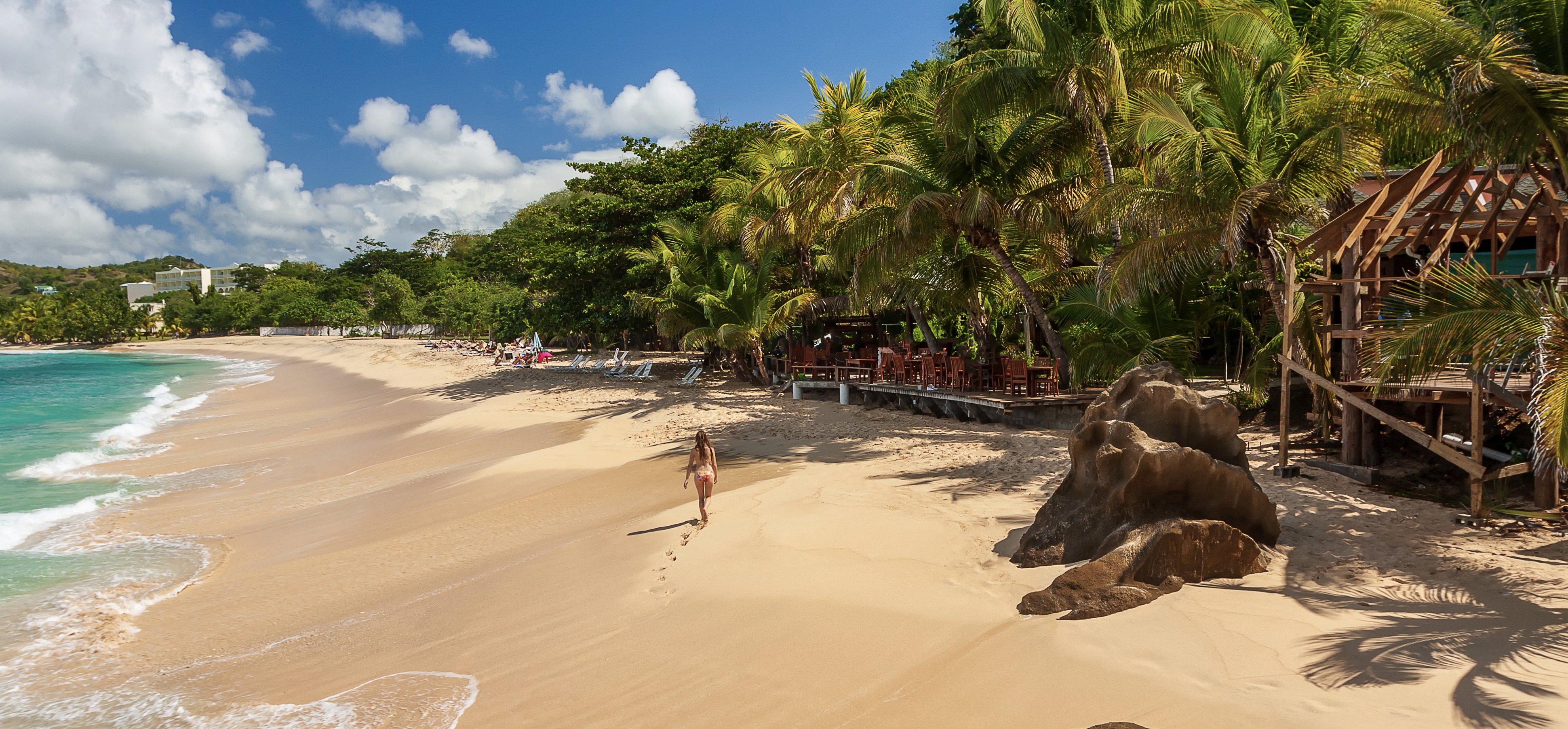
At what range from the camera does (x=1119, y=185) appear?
10789 mm

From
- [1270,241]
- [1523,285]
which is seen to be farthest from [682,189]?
[1523,285]

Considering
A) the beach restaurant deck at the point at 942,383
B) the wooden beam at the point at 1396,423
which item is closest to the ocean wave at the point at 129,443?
the beach restaurant deck at the point at 942,383

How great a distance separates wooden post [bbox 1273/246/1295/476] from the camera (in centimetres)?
852

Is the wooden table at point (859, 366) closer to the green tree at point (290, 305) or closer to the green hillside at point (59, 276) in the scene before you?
the green tree at point (290, 305)

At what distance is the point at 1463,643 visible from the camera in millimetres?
4156

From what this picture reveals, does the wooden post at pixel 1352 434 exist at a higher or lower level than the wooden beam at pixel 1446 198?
lower

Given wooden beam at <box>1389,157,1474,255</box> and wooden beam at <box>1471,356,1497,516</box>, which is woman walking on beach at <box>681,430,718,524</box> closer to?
wooden beam at <box>1471,356,1497,516</box>

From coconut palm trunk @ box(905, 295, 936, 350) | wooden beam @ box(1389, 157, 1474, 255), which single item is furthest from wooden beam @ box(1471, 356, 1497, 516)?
coconut palm trunk @ box(905, 295, 936, 350)

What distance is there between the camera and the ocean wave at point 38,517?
9906 millimetres

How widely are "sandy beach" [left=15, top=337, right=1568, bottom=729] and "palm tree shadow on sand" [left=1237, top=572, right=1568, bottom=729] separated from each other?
0.06ft

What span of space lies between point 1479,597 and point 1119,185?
22.9ft

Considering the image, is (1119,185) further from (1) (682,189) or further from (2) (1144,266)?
(1) (682,189)

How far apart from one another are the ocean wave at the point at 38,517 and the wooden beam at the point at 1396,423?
1432 cm

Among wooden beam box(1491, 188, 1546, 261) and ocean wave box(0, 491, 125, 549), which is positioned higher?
wooden beam box(1491, 188, 1546, 261)
